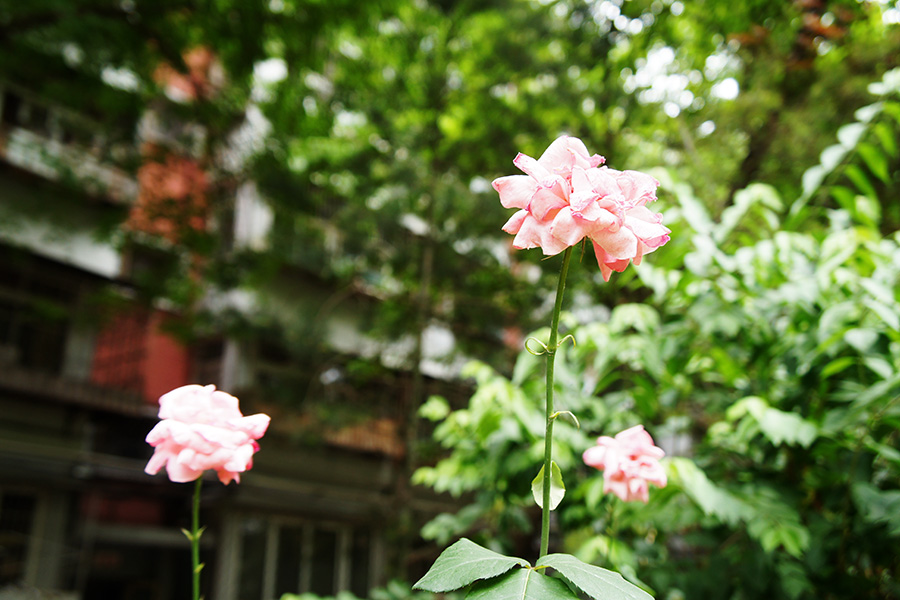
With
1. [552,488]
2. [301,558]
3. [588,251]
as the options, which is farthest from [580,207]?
[301,558]

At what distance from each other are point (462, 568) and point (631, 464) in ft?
2.51

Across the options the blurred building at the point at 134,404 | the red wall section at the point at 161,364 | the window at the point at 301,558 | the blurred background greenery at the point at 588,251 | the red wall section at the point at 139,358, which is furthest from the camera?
the red wall section at the point at 161,364

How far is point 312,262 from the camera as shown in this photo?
8.41m

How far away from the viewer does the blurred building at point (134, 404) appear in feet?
22.0

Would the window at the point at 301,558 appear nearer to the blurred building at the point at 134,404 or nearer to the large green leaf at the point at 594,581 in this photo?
the blurred building at the point at 134,404

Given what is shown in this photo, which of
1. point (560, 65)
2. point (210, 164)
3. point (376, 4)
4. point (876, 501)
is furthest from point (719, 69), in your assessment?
point (210, 164)

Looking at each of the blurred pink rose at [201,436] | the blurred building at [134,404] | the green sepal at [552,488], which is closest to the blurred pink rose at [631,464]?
the green sepal at [552,488]

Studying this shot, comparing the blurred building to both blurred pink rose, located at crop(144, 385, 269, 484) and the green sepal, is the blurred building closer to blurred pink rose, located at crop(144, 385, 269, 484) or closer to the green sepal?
blurred pink rose, located at crop(144, 385, 269, 484)

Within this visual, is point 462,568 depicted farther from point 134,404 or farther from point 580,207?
point 134,404

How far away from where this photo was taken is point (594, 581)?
70 centimetres

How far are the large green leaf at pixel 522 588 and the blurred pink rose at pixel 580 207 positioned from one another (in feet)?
1.23

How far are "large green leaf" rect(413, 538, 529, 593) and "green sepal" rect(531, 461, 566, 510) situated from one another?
3.0 inches

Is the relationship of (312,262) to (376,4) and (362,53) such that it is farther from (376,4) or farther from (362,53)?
(376,4)

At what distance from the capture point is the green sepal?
77cm
